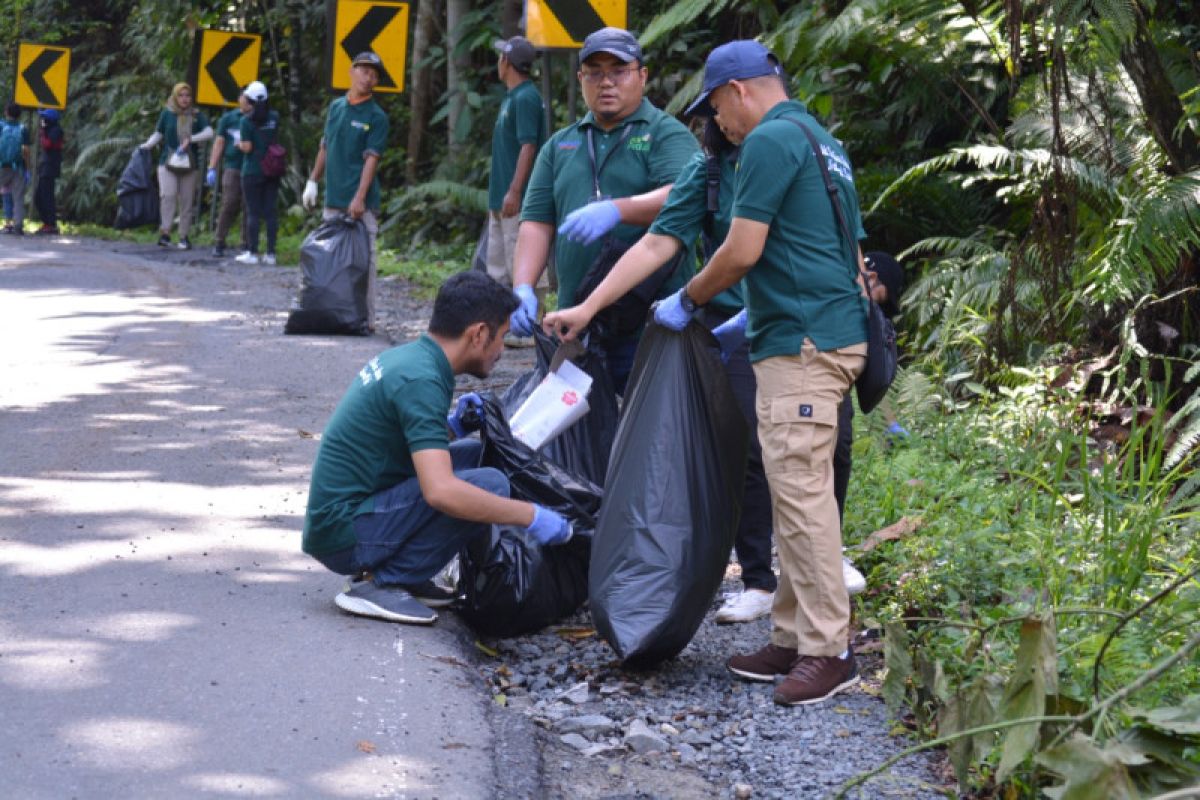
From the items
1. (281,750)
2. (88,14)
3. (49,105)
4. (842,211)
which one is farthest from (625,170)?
(88,14)

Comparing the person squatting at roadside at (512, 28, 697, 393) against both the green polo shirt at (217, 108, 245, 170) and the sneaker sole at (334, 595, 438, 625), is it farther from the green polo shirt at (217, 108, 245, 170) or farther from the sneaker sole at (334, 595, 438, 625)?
the green polo shirt at (217, 108, 245, 170)

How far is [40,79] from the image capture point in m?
23.1

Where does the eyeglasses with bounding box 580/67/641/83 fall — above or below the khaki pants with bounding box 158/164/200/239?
above

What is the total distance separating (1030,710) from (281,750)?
5.58 feet

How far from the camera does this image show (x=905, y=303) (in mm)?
8867

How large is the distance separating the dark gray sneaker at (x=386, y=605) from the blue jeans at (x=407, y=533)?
0.17 ft

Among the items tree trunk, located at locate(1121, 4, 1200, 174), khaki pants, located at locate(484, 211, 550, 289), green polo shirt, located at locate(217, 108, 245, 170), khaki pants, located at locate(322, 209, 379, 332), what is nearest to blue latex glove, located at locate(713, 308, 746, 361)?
tree trunk, located at locate(1121, 4, 1200, 174)

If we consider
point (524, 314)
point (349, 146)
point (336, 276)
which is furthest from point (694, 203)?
point (349, 146)

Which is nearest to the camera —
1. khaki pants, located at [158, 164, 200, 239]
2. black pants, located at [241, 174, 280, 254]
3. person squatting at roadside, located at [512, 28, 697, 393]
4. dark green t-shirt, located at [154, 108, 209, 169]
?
person squatting at roadside, located at [512, 28, 697, 393]

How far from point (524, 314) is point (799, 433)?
1613 millimetres

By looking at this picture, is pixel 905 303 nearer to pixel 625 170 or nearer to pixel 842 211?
pixel 625 170

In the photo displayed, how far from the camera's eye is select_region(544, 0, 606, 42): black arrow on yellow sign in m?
8.29

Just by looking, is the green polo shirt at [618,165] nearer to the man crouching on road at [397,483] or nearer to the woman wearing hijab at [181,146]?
the man crouching on road at [397,483]

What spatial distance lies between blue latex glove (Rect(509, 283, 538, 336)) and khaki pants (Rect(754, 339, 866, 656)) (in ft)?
4.70
